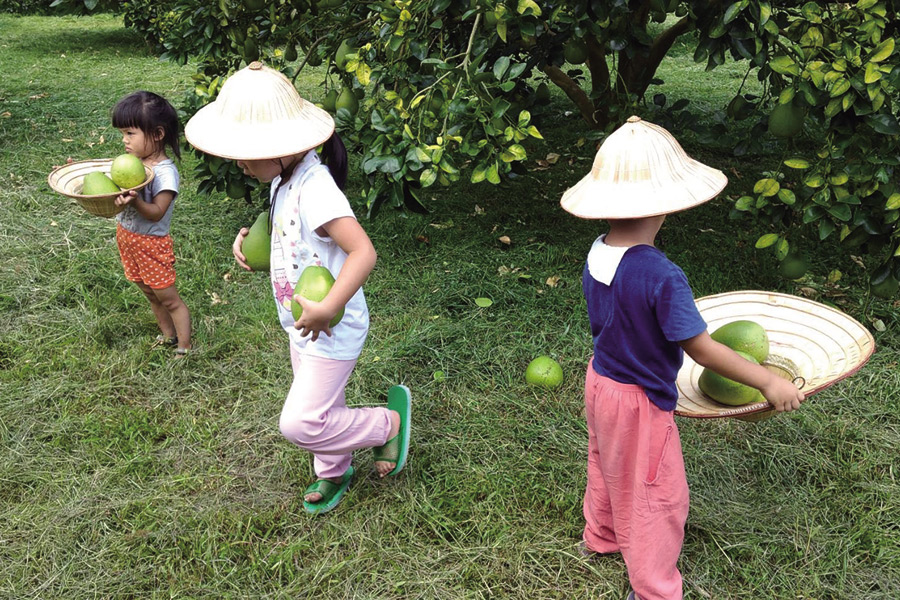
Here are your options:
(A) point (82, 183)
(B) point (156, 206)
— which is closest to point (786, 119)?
(B) point (156, 206)

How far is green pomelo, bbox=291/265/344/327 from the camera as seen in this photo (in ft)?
7.07

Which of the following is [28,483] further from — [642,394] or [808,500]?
[808,500]

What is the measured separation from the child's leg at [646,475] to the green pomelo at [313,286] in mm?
822

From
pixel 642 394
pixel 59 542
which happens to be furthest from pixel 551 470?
pixel 59 542

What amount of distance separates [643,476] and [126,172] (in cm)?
242

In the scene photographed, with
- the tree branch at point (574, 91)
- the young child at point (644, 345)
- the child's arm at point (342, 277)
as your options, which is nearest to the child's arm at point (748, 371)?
the young child at point (644, 345)

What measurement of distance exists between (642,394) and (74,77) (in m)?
10.0

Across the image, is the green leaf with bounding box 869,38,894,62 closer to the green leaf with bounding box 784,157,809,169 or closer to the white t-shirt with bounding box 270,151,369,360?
the green leaf with bounding box 784,157,809,169

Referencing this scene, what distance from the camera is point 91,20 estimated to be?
1575 centimetres

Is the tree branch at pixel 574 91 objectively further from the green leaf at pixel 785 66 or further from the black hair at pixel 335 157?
the black hair at pixel 335 157

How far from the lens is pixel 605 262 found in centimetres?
194

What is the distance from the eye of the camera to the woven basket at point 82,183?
3.03 metres

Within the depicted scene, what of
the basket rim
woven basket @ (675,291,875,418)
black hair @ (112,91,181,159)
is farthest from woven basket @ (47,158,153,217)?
woven basket @ (675,291,875,418)

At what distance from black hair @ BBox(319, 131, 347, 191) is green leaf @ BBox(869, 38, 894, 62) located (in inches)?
81.6
